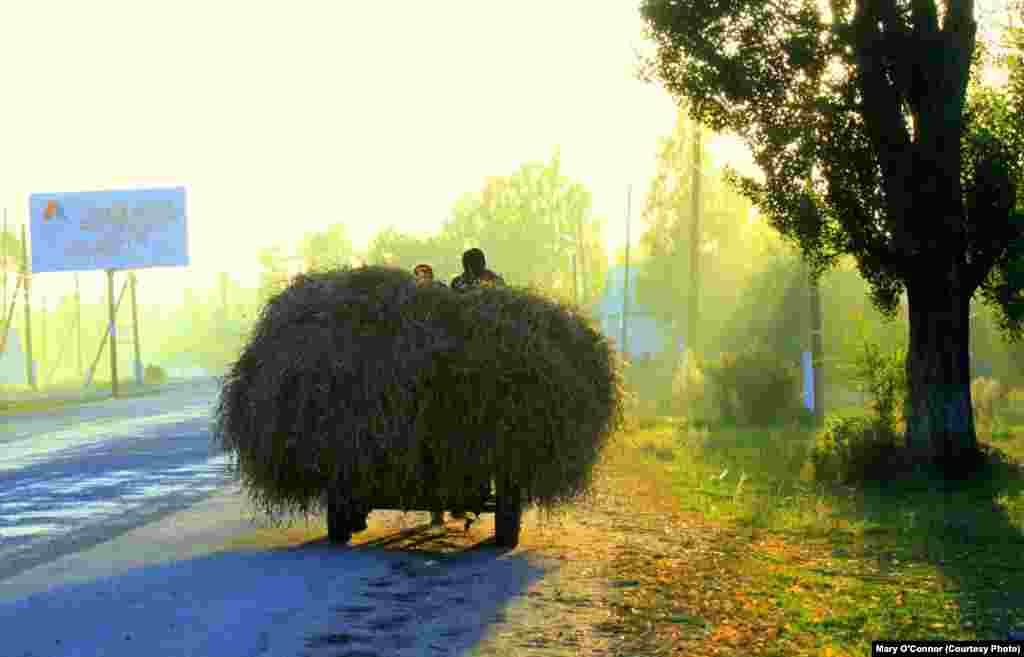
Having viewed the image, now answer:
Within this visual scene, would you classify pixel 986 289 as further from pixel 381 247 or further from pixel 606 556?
pixel 381 247

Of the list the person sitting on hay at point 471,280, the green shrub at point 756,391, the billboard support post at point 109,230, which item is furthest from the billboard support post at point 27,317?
the person sitting on hay at point 471,280

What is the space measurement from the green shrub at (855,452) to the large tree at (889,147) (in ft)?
2.12

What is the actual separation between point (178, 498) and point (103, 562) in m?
5.15

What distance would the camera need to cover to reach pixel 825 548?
477 inches

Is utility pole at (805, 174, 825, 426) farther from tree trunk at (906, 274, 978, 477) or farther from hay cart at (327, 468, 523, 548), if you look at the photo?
hay cart at (327, 468, 523, 548)

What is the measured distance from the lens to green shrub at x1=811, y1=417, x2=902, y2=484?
1769 centimetres

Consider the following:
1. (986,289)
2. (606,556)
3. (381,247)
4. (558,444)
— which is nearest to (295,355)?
(558,444)

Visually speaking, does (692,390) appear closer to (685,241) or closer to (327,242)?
(685,241)

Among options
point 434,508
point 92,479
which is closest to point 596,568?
point 434,508

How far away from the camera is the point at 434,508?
10727 mm

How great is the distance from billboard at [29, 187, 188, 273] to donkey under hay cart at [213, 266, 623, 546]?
55245 millimetres

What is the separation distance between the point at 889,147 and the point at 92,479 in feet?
34.4

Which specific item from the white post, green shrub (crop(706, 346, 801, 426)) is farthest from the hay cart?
the white post

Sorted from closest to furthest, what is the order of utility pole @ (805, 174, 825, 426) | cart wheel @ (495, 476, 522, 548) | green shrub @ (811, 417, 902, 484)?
cart wheel @ (495, 476, 522, 548) → green shrub @ (811, 417, 902, 484) → utility pole @ (805, 174, 825, 426)
